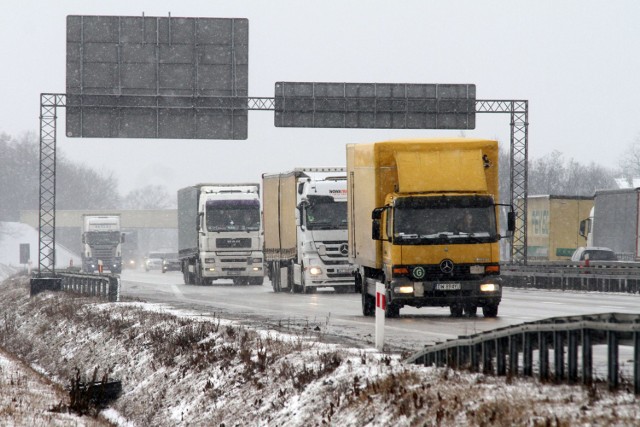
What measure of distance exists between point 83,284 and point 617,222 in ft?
77.4

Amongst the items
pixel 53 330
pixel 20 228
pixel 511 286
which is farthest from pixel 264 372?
pixel 20 228

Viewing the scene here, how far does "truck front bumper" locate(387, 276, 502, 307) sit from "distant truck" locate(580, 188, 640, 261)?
79.9 ft

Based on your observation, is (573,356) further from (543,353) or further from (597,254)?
(597,254)

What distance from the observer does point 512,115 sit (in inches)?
1891

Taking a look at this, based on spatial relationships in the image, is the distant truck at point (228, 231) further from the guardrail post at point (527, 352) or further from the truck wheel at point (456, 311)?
the guardrail post at point (527, 352)

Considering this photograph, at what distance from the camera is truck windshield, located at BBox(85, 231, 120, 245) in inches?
3228

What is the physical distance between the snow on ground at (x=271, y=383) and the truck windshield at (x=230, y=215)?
2132cm

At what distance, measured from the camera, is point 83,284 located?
3684cm

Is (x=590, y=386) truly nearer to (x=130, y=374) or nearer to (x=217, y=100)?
(x=130, y=374)

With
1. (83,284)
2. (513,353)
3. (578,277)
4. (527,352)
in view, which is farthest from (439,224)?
(578,277)

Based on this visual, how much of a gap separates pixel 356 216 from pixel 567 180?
152 m

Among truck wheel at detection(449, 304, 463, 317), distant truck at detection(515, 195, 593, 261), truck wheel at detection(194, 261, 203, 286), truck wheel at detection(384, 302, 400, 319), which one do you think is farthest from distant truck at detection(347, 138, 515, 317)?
distant truck at detection(515, 195, 593, 261)

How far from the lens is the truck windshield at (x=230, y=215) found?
48.2 m

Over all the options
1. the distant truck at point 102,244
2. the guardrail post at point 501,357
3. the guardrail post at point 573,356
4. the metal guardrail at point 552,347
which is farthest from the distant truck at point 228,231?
the guardrail post at point 573,356
